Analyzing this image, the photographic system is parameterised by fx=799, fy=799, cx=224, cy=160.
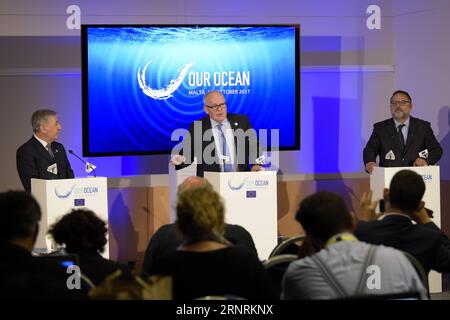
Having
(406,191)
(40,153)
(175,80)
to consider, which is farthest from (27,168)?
(406,191)

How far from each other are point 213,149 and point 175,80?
0.96m

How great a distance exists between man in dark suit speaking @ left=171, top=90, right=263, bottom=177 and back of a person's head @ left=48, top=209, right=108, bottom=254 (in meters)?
3.61

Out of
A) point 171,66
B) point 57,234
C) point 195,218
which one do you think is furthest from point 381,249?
point 171,66

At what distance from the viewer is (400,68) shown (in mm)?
9000

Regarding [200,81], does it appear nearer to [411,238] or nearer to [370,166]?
[370,166]

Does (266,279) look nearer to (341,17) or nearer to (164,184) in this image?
(164,184)

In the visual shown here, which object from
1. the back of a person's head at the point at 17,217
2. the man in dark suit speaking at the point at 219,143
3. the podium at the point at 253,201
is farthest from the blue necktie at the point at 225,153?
the back of a person's head at the point at 17,217

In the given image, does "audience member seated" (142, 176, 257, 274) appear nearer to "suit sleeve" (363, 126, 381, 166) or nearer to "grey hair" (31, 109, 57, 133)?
"grey hair" (31, 109, 57, 133)

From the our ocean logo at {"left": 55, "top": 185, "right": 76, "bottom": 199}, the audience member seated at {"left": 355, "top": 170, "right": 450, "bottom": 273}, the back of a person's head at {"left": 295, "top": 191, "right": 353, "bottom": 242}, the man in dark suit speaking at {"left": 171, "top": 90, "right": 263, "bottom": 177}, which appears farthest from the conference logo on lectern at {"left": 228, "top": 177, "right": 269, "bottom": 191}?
the back of a person's head at {"left": 295, "top": 191, "right": 353, "bottom": 242}

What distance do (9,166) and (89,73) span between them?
136 centimetres

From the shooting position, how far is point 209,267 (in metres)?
3.16

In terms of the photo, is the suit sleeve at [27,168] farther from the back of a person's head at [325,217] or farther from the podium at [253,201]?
the back of a person's head at [325,217]

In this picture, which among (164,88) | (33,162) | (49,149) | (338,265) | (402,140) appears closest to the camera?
(338,265)

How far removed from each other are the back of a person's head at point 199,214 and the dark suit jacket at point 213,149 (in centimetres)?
400
